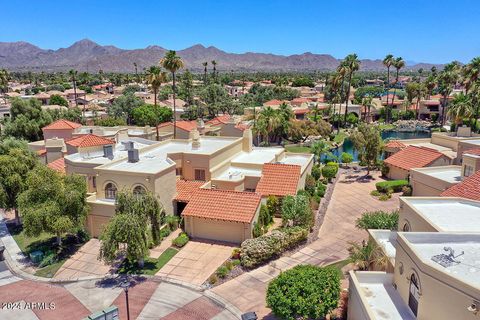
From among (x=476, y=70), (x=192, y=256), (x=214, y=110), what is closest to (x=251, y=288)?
(x=192, y=256)

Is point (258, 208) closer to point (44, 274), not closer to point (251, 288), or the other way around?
point (251, 288)

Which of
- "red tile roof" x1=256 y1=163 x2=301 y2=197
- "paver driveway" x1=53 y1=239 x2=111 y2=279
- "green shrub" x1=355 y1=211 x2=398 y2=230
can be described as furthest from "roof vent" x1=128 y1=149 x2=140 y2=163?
"green shrub" x1=355 y1=211 x2=398 y2=230

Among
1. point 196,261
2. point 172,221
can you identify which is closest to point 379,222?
point 196,261

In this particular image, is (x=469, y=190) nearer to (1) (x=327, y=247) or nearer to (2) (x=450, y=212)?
(2) (x=450, y=212)

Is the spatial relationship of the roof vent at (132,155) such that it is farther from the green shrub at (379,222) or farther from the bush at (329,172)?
the bush at (329,172)

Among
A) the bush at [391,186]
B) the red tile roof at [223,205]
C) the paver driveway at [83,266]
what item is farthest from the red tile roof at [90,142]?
the bush at [391,186]
